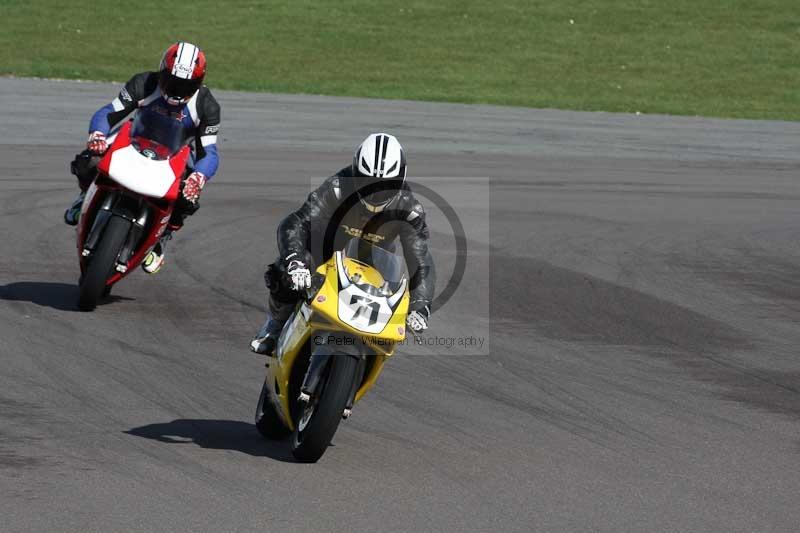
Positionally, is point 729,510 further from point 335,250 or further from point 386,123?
point 386,123

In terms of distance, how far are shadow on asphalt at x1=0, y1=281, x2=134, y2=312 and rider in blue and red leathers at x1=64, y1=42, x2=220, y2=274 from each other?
557mm

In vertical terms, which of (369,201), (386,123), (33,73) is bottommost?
(33,73)

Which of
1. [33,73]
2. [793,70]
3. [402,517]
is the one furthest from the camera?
[793,70]

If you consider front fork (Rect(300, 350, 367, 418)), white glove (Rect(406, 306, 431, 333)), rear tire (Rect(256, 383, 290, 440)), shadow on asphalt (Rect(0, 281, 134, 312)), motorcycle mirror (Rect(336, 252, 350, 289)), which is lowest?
shadow on asphalt (Rect(0, 281, 134, 312))

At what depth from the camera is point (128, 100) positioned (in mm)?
10484

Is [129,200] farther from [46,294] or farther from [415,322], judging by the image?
[415,322]

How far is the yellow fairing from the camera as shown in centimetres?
631

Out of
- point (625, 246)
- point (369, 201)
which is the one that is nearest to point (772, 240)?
point (625, 246)

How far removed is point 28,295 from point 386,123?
12.9m

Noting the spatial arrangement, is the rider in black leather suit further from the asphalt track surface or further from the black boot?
the asphalt track surface

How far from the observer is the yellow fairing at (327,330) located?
6.31m

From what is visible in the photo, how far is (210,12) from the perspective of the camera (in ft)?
123

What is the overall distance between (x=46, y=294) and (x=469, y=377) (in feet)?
12.1

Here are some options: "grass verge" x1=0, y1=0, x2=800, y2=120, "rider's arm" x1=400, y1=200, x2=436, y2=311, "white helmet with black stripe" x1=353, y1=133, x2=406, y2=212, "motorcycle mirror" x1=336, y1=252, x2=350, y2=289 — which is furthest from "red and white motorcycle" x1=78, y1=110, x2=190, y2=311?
"grass verge" x1=0, y1=0, x2=800, y2=120
